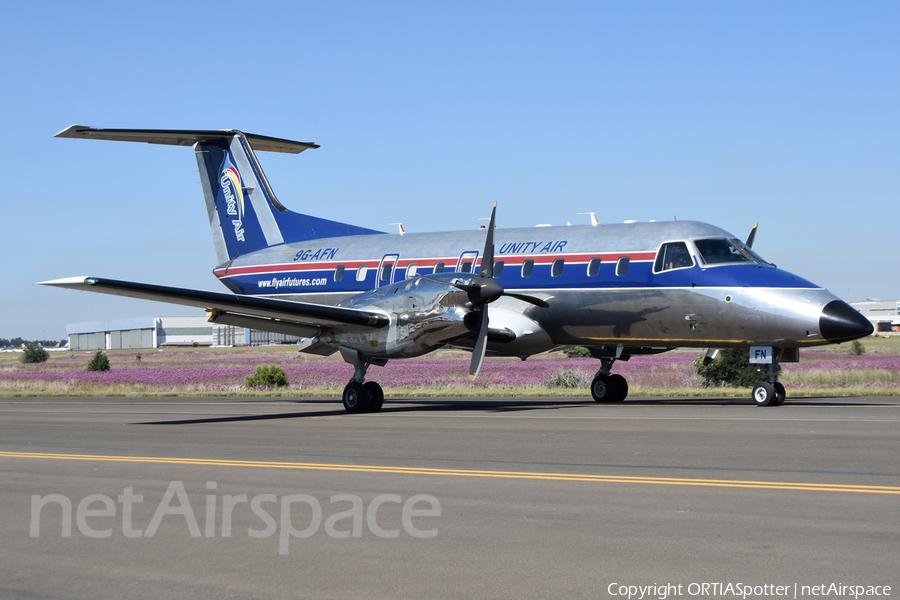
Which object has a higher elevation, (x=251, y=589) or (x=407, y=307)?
(x=407, y=307)

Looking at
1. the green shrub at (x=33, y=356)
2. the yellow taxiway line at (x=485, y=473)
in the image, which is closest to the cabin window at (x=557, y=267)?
the yellow taxiway line at (x=485, y=473)

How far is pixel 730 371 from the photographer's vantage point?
106ft

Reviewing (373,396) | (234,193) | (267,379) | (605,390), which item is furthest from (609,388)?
(267,379)

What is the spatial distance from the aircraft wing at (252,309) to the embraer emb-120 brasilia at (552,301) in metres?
0.04

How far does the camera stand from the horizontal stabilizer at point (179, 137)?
23.9 meters

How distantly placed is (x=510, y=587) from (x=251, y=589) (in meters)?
1.59

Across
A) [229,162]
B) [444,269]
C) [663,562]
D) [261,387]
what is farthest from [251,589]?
[261,387]

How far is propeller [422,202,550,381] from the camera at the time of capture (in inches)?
731

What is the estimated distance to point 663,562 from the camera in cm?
577

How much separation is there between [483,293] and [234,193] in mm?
11239

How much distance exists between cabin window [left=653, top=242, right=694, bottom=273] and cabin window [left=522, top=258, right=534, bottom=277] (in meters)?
3.06

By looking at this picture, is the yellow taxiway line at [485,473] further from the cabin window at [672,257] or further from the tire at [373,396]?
the cabin window at [672,257]

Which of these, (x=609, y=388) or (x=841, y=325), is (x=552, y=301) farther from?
(x=841, y=325)

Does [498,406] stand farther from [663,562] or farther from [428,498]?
[663,562]
